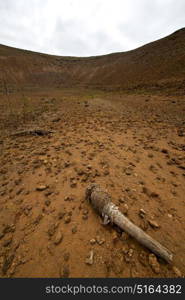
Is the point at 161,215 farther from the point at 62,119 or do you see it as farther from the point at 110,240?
the point at 62,119

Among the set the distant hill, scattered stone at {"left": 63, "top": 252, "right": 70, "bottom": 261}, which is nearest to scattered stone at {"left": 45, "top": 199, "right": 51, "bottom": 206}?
scattered stone at {"left": 63, "top": 252, "right": 70, "bottom": 261}

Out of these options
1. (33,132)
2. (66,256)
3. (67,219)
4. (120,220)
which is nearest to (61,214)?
(67,219)

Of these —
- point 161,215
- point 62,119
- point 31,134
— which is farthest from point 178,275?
point 62,119

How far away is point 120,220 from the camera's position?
4.65 feet

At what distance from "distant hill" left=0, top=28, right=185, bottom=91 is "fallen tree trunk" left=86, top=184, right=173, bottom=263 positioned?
1188 cm

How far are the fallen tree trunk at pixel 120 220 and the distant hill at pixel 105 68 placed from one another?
11.9 meters

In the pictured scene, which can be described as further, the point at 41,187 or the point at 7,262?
the point at 41,187

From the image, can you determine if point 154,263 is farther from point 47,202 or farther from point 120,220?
point 47,202

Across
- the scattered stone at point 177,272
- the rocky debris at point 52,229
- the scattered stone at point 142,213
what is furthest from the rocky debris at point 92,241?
the scattered stone at point 177,272

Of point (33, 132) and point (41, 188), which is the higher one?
point (33, 132)

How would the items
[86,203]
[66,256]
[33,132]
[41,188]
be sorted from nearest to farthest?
[66,256], [86,203], [41,188], [33,132]

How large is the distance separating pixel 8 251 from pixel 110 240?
1.04 m

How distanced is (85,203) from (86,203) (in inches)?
0.5

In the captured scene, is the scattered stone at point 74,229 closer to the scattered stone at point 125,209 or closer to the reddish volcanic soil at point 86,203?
the reddish volcanic soil at point 86,203
